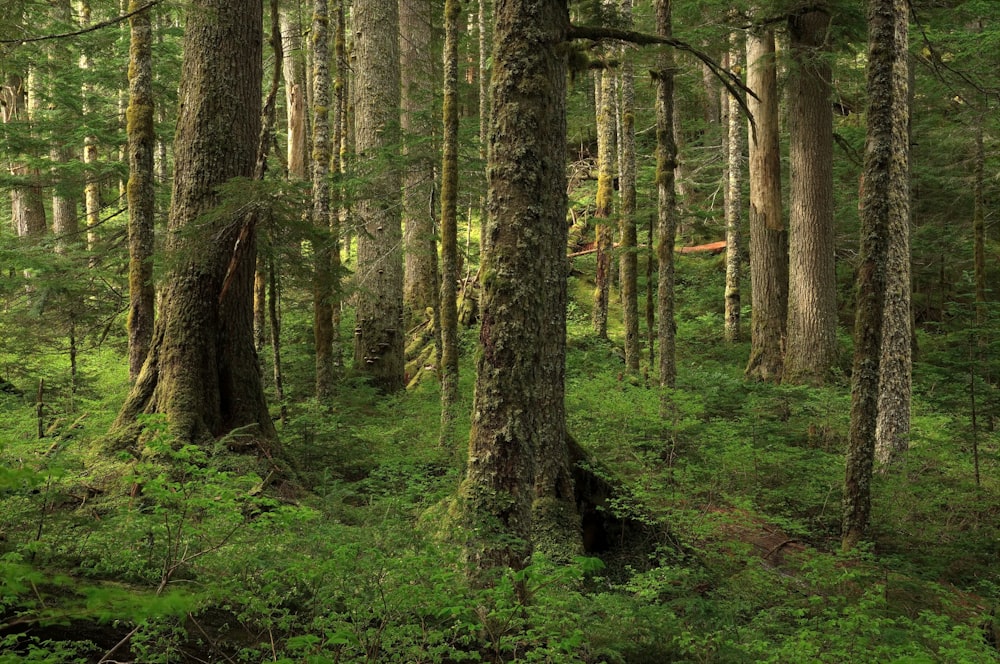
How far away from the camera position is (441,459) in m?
8.47

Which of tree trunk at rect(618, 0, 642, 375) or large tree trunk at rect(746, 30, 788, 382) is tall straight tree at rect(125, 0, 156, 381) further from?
large tree trunk at rect(746, 30, 788, 382)

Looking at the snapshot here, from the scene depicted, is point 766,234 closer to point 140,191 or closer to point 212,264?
point 212,264

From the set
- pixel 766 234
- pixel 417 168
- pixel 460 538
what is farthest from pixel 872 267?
pixel 417 168

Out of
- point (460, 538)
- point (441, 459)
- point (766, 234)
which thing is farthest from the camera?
point (766, 234)

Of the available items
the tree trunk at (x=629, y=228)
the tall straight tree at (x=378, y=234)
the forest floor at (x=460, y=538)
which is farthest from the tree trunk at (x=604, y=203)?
the tall straight tree at (x=378, y=234)

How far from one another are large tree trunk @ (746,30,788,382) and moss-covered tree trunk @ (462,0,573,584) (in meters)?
10.1

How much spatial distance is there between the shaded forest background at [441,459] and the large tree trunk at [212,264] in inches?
12.1

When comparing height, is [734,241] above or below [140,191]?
below

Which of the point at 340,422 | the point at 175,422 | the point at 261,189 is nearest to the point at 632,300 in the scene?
the point at 340,422

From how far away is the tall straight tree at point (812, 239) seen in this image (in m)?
13.3

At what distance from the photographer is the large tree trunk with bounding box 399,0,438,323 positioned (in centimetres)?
1416

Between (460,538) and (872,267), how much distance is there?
4.96 meters

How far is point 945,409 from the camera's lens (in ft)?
39.1

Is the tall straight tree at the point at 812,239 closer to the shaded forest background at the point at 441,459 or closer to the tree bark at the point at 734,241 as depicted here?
the shaded forest background at the point at 441,459
